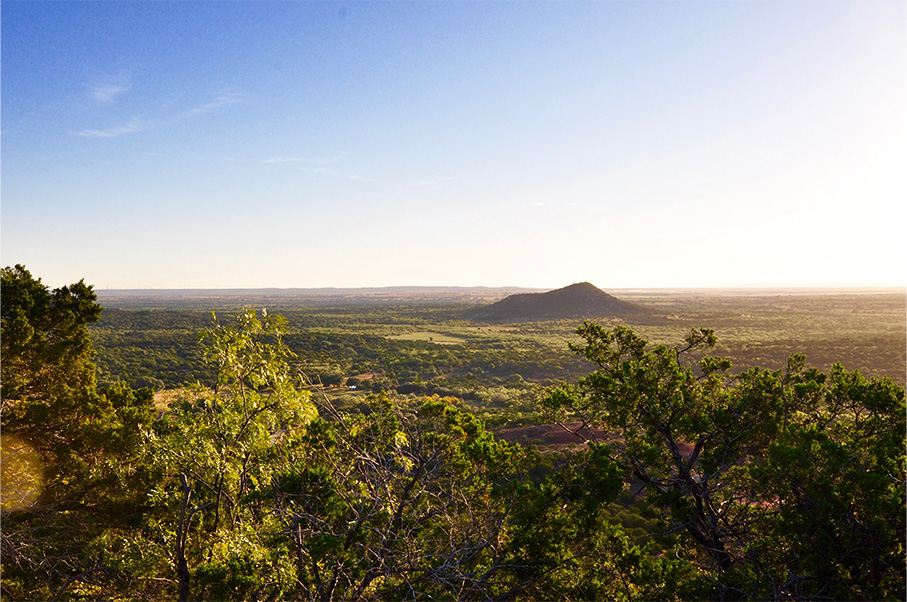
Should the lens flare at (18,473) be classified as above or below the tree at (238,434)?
below

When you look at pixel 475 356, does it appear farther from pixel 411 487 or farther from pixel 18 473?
pixel 411 487

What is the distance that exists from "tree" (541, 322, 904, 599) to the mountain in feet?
365

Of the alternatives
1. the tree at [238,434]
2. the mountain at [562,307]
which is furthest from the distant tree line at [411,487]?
the mountain at [562,307]

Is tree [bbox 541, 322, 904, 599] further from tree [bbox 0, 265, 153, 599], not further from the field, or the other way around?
the field

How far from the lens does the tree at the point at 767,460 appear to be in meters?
6.45

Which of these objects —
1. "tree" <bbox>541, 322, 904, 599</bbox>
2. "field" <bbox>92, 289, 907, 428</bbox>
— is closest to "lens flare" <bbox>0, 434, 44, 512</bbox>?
"field" <bbox>92, 289, 907, 428</bbox>

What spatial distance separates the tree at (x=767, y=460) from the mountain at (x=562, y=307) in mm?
111270

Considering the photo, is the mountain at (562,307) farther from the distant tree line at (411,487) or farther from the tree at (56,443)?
the tree at (56,443)

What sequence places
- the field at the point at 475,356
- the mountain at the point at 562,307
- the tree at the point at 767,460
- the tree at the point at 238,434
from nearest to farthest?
1. the tree at the point at 238,434
2. the tree at the point at 767,460
3. the field at the point at 475,356
4. the mountain at the point at 562,307

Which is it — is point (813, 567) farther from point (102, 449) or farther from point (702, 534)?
point (102, 449)

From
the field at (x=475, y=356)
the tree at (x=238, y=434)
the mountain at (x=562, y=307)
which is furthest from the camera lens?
the mountain at (x=562, y=307)

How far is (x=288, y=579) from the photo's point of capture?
5922 millimetres

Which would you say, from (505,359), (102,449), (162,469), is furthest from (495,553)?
(505,359)

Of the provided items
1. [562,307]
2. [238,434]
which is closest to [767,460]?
[238,434]
